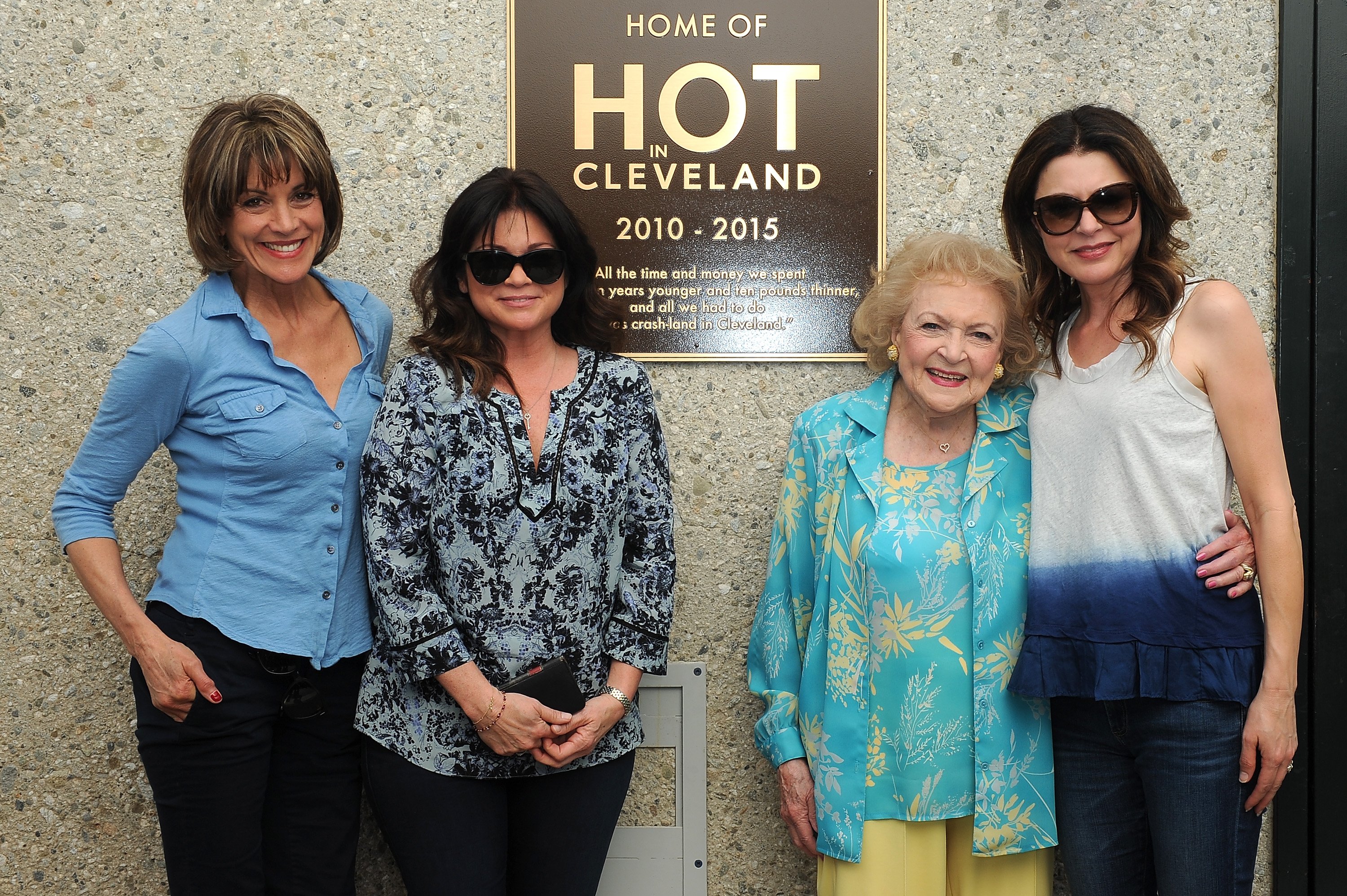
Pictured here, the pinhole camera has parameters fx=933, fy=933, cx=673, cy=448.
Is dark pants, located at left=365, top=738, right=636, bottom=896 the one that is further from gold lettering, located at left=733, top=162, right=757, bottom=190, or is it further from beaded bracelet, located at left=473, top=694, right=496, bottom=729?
gold lettering, located at left=733, top=162, right=757, bottom=190

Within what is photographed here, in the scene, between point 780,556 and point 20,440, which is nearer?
point 780,556

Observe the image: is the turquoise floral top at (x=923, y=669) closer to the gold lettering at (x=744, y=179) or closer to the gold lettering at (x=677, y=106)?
the gold lettering at (x=744, y=179)

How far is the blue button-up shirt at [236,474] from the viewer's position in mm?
1931

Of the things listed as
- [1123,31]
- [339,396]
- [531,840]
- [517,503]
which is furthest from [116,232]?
[1123,31]

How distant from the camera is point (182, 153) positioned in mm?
2619

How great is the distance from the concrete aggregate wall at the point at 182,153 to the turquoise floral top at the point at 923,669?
2.59 ft

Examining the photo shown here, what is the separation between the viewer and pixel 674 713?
2.62 meters

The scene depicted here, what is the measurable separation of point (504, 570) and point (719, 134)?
1.40 metres

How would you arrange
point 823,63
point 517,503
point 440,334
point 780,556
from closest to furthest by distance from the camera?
1. point 517,503
2. point 440,334
3. point 780,556
4. point 823,63

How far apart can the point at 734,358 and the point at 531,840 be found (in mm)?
1342

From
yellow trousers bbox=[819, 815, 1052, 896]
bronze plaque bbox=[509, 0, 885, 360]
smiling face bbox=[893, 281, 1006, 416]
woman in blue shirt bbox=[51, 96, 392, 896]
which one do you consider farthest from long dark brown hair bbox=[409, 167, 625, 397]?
yellow trousers bbox=[819, 815, 1052, 896]

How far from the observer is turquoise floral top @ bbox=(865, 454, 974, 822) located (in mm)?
1979

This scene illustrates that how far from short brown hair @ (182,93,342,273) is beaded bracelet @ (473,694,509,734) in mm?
1095

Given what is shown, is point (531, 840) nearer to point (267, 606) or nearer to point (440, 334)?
point (267, 606)
